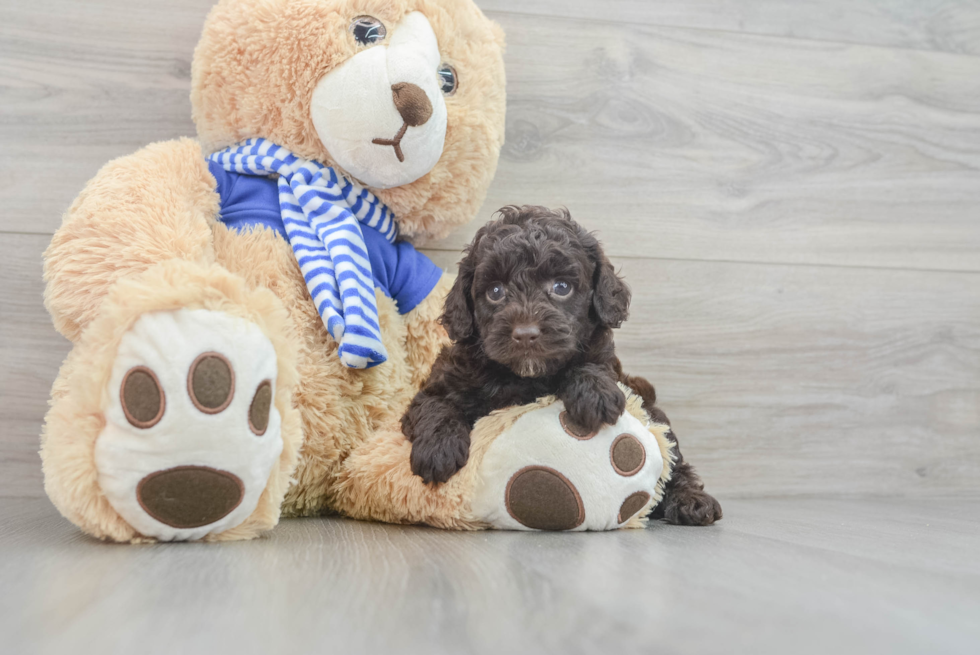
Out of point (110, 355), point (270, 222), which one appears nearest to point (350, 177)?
point (270, 222)

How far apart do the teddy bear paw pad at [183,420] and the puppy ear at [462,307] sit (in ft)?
1.15

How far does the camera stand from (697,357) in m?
1.83

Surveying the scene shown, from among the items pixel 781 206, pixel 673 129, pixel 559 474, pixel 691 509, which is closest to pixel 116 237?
pixel 559 474

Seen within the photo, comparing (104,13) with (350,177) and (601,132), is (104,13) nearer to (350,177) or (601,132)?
(350,177)

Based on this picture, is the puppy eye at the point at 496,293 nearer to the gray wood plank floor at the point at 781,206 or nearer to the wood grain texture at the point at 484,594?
the wood grain texture at the point at 484,594

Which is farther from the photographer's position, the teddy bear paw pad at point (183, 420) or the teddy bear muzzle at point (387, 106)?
the teddy bear muzzle at point (387, 106)

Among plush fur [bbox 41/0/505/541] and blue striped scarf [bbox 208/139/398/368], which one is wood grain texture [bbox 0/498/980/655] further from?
blue striped scarf [bbox 208/139/398/368]

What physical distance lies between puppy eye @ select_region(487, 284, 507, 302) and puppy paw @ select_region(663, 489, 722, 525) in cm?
51

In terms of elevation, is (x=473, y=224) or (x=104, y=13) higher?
(x=104, y=13)

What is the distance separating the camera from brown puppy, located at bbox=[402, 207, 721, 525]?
109 cm

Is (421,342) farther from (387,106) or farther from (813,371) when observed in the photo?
(813,371)

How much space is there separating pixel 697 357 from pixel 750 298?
21cm

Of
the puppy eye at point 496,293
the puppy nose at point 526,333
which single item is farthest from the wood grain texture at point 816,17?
the puppy nose at point 526,333

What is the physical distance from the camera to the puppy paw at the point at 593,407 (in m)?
1.09
